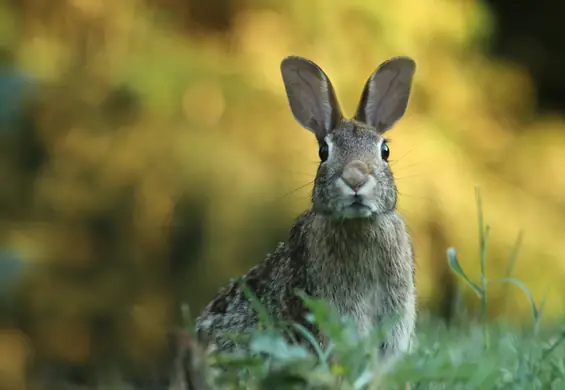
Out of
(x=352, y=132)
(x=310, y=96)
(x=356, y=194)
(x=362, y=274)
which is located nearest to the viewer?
(x=356, y=194)

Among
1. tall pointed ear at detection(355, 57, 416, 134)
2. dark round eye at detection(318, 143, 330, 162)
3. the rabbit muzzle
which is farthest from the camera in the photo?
tall pointed ear at detection(355, 57, 416, 134)

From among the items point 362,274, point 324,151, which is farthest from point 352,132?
point 362,274

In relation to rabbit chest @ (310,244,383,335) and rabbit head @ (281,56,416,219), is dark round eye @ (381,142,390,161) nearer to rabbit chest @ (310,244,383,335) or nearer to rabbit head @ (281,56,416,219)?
rabbit head @ (281,56,416,219)

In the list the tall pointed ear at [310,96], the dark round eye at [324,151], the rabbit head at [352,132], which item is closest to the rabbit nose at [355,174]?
the rabbit head at [352,132]

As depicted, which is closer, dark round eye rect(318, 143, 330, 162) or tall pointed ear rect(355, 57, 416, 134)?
dark round eye rect(318, 143, 330, 162)

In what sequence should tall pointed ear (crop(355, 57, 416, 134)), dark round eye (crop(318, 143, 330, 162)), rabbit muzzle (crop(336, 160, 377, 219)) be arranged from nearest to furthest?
rabbit muzzle (crop(336, 160, 377, 219))
dark round eye (crop(318, 143, 330, 162))
tall pointed ear (crop(355, 57, 416, 134))

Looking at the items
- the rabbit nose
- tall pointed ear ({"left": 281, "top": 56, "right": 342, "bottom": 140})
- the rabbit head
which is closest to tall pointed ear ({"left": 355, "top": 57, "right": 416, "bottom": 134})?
the rabbit head

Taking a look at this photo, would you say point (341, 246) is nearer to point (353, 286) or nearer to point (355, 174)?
point (353, 286)
